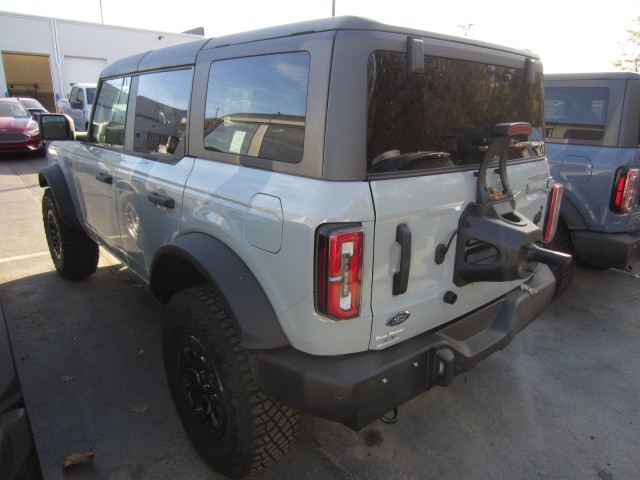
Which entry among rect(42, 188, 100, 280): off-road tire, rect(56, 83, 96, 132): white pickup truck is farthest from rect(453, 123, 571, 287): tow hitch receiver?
rect(56, 83, 96, 132): white pickup truck

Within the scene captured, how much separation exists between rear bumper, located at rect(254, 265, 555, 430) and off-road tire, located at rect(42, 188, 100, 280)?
3.14 meters

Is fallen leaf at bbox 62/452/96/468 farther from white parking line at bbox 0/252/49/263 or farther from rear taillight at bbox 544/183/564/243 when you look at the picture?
white parking line at bbox 0/252/49/263

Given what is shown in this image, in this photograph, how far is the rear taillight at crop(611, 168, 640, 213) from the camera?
12.2 feet

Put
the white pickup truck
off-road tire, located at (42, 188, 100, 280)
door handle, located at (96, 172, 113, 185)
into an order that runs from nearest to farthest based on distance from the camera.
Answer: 1. door handle, located at (96, 172, 113, 185)
2. off-road tire, located at (42, 188, 100, 280)
3. the white pickup truck

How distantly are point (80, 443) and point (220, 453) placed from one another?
0.86m

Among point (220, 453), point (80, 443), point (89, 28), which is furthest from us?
point (89, 28)

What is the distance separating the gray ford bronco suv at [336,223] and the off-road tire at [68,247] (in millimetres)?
2104

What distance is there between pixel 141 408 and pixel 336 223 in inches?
73.9

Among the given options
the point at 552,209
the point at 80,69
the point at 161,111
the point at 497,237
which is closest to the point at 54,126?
the point at 161,111

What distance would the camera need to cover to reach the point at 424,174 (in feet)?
6.27

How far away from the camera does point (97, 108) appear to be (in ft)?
12.4

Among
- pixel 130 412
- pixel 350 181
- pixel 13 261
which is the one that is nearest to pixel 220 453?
pixel 130 412

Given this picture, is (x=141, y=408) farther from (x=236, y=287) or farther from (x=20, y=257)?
(x=20, y=257)

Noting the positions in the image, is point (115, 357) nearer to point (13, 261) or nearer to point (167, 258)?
point (167, 258)
